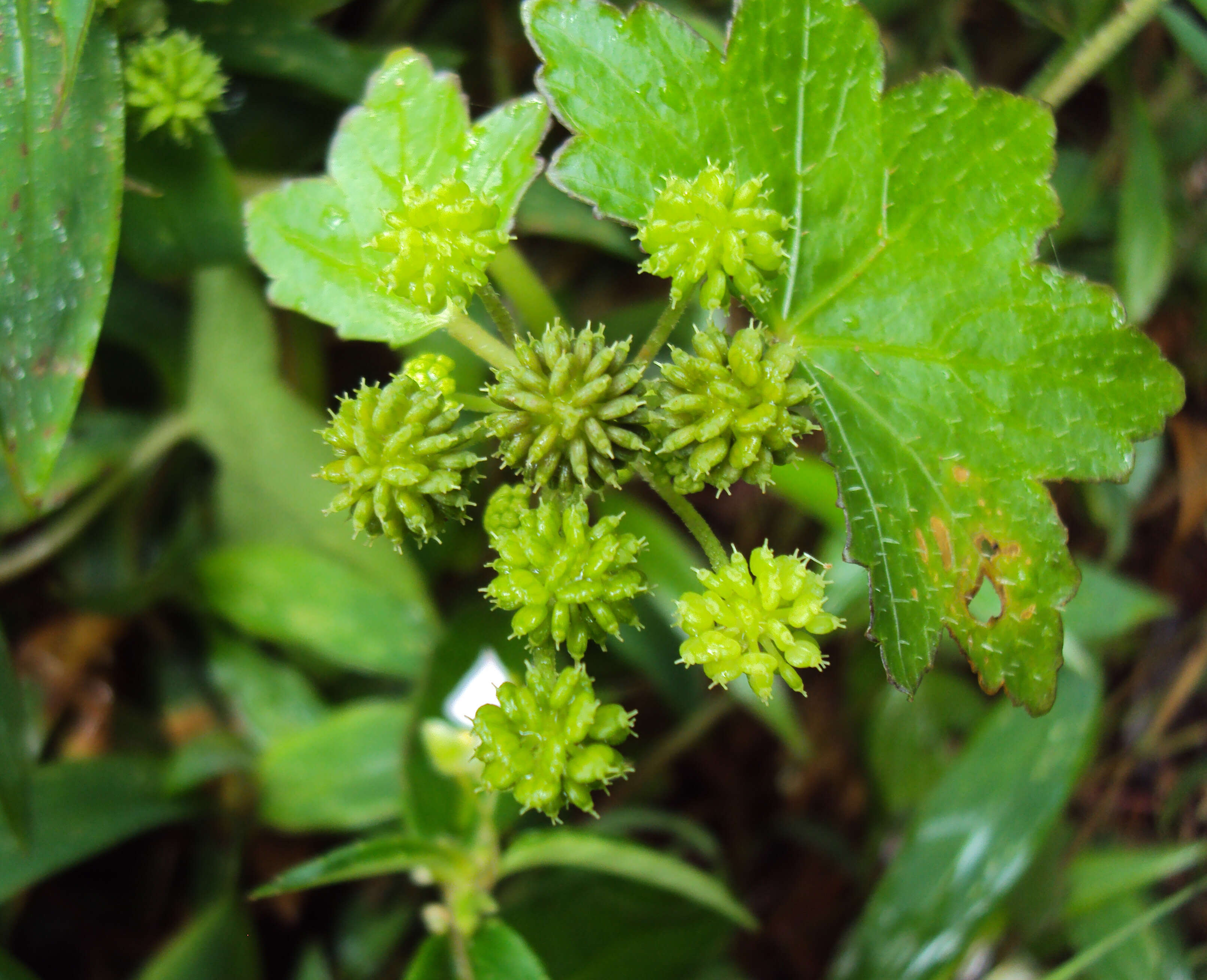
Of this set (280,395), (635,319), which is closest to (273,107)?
(280,395)

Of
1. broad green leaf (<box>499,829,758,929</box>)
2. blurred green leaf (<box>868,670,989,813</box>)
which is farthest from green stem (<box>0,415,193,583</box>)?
blurred green leaf (<box>868,670,989,813</box>)

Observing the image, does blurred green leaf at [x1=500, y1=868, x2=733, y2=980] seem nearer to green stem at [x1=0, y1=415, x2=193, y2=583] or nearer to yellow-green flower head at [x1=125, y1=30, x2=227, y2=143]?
green stem at [x1=0, y1=415, x2=193, y2=583]

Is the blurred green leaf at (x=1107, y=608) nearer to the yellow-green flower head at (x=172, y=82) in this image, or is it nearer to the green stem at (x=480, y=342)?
the green stem at (x=480, y=342)

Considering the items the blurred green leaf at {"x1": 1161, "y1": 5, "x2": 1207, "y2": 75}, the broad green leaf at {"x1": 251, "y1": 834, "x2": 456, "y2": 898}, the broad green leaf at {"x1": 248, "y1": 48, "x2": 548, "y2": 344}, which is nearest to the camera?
the broad green leaf at {"x1": 248, "y1": 48, "x2": 548, "y2": 344}

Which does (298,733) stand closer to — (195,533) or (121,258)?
(195,533)

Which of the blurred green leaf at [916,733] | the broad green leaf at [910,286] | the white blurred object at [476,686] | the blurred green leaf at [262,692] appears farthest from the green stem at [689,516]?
the blurred green leaf at [916,733]

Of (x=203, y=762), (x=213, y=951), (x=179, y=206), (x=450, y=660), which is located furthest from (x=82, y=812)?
(x=179, y=206)
